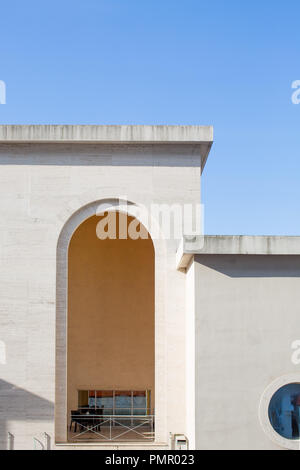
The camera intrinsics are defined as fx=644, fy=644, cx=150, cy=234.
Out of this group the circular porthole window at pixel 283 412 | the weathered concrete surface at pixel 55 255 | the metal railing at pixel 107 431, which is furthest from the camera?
the metal railing at pixel 107 431

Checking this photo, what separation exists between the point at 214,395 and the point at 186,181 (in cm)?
671

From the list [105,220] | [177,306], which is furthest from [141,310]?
[177,306]

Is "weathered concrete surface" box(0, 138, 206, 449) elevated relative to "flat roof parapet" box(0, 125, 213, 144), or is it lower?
lower

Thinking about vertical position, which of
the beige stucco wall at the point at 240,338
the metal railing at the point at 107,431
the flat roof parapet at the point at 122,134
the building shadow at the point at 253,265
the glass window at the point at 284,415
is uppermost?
A: the flat roof parapet at the point at 122,134

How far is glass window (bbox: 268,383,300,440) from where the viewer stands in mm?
15281

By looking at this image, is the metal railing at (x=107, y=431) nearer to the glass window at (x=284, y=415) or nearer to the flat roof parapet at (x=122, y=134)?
the glass window at (x=284, y=415)

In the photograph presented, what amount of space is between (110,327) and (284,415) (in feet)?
35.1

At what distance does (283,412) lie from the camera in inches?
604

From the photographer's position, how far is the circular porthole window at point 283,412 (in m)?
15.2

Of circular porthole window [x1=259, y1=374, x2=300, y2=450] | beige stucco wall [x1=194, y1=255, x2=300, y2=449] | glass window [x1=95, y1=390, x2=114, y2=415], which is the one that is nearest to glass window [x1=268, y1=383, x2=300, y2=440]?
circular porthole window [x1=259, y1=374, x2=300, y2=450]

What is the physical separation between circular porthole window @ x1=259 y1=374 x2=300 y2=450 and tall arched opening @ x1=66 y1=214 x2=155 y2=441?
383 inches

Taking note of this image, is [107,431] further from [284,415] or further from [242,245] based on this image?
[242,245]

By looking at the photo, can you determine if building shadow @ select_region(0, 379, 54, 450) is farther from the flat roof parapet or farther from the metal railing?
the flat roof parapet

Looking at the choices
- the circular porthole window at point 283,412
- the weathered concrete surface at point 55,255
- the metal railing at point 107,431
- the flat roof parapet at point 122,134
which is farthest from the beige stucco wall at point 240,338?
the flat roof parapet at point 122,134
